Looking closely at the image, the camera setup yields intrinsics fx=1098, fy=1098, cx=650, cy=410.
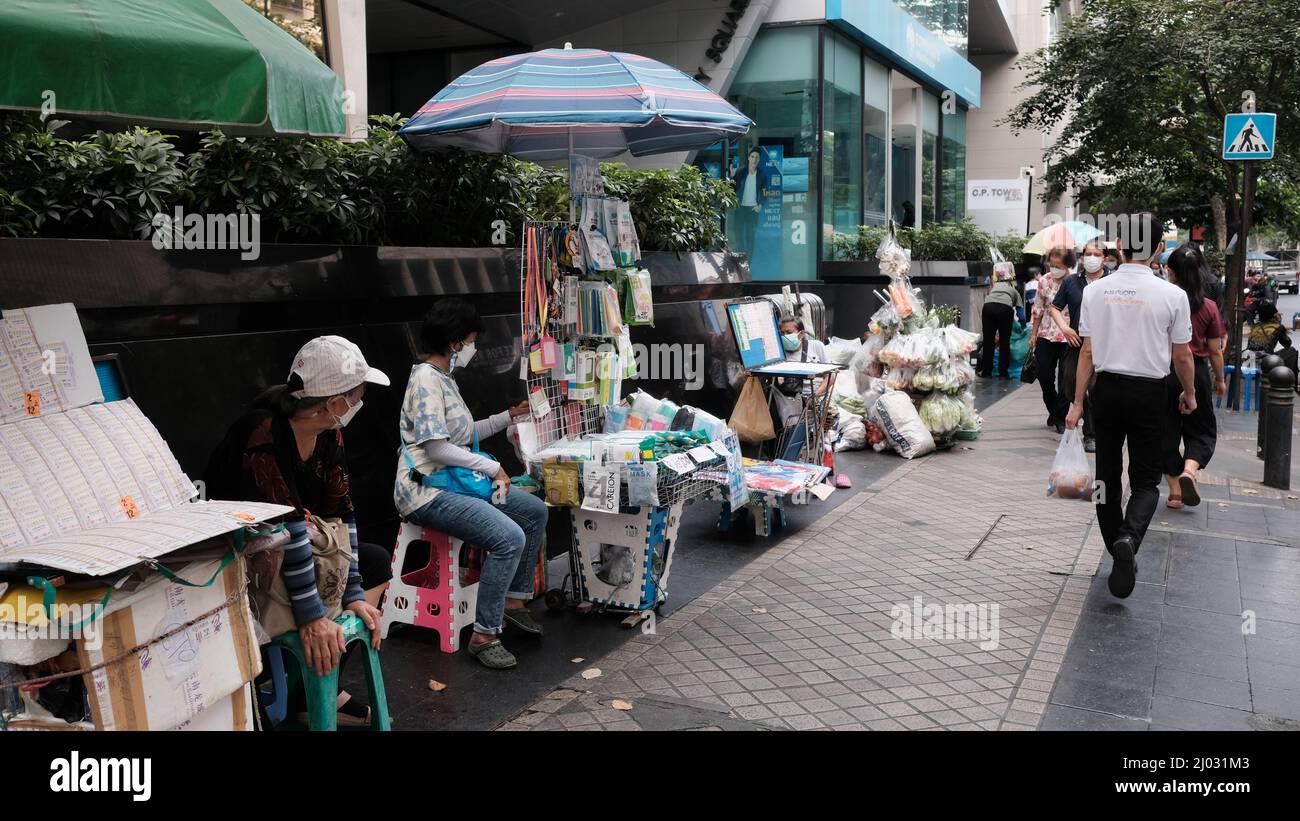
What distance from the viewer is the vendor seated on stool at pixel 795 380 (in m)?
8.14

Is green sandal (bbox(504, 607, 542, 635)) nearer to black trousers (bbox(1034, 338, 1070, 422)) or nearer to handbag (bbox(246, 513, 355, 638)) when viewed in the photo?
handbag (bbox(246, 513, 355, 638))

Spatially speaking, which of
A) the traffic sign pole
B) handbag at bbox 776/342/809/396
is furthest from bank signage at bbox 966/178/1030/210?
handbag at bbox 776/342/809/396

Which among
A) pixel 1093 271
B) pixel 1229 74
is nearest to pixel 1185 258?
pixel 1093 271

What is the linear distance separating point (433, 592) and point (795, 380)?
3759mm

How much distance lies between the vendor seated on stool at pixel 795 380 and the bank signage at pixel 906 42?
28.3 feet

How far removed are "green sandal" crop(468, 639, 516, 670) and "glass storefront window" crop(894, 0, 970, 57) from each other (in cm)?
1714

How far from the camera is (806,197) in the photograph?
54.6ft

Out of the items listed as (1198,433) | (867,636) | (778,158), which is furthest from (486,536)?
(778,158)

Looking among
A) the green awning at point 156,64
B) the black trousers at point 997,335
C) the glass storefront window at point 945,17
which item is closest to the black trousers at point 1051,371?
the black trousers at point 997,335

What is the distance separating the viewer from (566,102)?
511 centimetres

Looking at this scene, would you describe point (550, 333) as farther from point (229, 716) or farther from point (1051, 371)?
point (1051, 371)

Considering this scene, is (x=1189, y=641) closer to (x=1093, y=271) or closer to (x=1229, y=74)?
(x=1093, y=271)

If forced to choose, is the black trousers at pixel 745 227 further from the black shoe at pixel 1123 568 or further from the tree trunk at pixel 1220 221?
the black shoe at pixel 1123 568

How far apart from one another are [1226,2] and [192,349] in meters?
15.3
